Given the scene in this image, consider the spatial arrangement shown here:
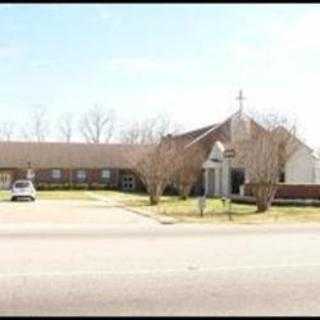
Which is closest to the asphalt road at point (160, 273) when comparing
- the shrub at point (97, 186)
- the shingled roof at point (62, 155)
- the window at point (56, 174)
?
the shrub at point (97, 186)

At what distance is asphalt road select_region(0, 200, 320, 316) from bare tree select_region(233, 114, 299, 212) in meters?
12.8

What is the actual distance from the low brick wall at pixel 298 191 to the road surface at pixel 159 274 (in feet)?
67.0

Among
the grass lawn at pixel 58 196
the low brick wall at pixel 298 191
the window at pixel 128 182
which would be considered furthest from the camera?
the window at pixel 128 182

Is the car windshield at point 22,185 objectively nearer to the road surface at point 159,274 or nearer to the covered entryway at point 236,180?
the covered entryway at point 236,180

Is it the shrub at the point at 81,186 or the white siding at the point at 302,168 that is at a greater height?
the white siding at the point at 302,168

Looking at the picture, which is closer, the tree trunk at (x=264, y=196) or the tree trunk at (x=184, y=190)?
the tree trunk at (x=264, y=196)

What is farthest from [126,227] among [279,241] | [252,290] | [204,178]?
[204,178]

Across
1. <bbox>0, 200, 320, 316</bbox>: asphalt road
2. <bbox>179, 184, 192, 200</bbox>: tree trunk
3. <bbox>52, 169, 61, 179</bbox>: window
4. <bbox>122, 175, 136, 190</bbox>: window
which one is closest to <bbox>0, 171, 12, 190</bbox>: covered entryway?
<bbox>52, 169, 61, 179</bbox>: window

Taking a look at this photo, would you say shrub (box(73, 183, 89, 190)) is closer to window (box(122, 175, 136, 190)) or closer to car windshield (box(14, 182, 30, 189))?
window (box(122, 175, 136, 190))

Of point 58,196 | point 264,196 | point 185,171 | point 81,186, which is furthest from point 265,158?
point 81,186

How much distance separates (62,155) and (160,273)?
2621 inches

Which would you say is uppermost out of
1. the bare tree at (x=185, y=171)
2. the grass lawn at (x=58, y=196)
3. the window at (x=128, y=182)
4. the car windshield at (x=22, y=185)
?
the bare tree at (x=185, y=171)

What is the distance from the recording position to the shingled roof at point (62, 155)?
75.2 metres

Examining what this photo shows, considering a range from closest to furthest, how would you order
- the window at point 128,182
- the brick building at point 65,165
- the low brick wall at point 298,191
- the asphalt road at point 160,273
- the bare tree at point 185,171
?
the asphalt road at point 160,273, the low brick wall at point 298,191, the bare tree at point 185,171, the brick building at point 65,165, the window at point 128,182
